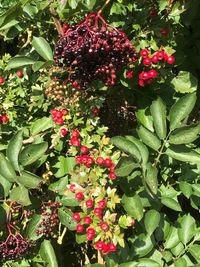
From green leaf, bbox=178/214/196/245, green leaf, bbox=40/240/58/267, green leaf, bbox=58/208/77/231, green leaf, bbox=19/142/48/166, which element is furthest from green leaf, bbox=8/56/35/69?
green leaf, bbox=178/214/196/245

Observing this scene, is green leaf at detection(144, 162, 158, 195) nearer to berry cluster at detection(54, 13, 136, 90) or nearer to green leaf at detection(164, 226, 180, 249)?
berry cluster at detection(54, 13, 136, 90)

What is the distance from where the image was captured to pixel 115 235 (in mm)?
1447

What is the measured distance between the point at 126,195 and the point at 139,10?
25.3 inches

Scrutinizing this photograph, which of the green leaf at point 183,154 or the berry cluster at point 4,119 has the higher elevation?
the berry cluster at point 4,119

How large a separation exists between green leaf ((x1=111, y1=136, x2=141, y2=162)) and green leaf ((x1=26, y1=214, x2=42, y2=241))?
0.38 metres

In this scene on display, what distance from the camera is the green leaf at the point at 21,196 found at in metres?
1.43

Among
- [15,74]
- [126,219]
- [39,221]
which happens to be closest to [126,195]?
[126,219]

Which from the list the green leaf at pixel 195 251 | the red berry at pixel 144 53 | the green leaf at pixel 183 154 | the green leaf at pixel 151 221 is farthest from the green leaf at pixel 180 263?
the red berry at pixel 144 53

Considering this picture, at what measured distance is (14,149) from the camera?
4.99ft

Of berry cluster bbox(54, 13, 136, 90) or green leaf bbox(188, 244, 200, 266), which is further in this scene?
green leaf bbox(188, 244, 200, 266)

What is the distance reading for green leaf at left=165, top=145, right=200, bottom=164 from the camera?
4.96ft

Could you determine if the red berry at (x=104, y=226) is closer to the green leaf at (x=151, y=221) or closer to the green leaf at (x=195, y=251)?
the green leaf at (x=151, y=221)

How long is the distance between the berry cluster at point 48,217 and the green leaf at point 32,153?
0.59ft

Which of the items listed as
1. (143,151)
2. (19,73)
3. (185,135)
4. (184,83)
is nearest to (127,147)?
(143,151)
